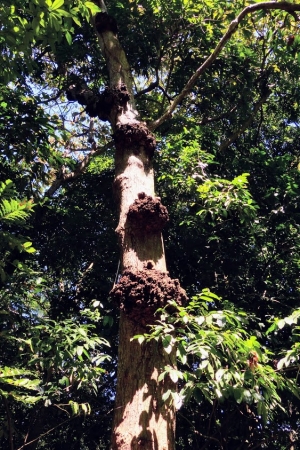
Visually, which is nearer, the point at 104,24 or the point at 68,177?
the point at 104,24

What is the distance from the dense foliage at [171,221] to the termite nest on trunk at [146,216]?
66 cm

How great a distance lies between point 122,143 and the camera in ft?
12.5

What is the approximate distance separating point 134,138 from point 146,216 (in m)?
0.93

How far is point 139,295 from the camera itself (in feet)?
9.05

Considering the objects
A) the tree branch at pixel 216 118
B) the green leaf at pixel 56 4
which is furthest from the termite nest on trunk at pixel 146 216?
the tree branch at pixel 216 118

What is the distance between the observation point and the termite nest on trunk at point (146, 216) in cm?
312

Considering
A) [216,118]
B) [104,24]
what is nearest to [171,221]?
[216,118]

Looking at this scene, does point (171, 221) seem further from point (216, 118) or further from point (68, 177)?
point (216, 118)

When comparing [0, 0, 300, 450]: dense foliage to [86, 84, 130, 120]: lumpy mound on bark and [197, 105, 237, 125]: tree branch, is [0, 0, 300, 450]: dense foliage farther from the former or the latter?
[86, 84, 130, 120]: lumpy mound on bark

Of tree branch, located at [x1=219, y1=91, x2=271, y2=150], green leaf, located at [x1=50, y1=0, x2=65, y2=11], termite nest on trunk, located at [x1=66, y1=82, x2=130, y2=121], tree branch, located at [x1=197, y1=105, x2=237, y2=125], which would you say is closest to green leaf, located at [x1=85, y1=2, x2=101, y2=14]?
green leaf, located at [x1=50, y1=0, x2=65, y2=11]

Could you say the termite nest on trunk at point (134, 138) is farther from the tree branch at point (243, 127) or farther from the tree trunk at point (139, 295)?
the tree branch at point (243, 127)

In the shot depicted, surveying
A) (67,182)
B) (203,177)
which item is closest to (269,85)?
(203,177)

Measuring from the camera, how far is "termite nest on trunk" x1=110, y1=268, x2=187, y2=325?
9.04 ft

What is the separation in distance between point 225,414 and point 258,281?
154cm
